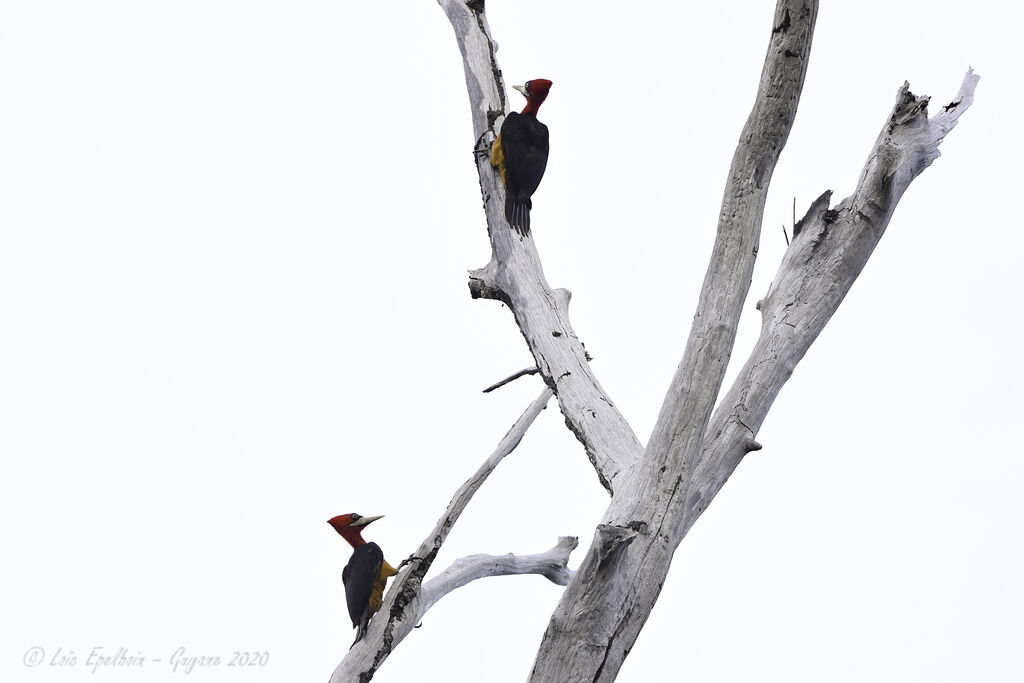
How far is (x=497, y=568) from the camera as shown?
4883 millimetres

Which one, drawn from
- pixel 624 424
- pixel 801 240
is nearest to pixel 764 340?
pixel 801 240

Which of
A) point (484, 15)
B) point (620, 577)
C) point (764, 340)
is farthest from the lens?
point (484, 15)

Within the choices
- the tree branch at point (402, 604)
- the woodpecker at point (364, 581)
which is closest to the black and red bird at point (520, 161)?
the tree branch at point (402, 604)

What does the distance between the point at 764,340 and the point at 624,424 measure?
692 mm

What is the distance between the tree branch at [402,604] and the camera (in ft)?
13.1

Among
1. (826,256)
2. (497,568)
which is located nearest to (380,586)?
(497,568)

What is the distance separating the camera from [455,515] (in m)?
4.00

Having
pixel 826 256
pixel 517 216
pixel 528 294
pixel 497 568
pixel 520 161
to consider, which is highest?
pixel 520 161

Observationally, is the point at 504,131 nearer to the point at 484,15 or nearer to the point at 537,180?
the point at 537,180

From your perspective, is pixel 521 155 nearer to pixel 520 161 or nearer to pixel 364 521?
pixel 520 161

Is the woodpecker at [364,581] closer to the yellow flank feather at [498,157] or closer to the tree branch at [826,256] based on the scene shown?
the tree branch at [826,256]

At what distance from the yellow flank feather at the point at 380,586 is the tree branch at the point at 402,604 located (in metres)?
0.09

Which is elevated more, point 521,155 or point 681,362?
point 521,155

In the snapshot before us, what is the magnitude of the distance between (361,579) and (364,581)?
2 centimetres
